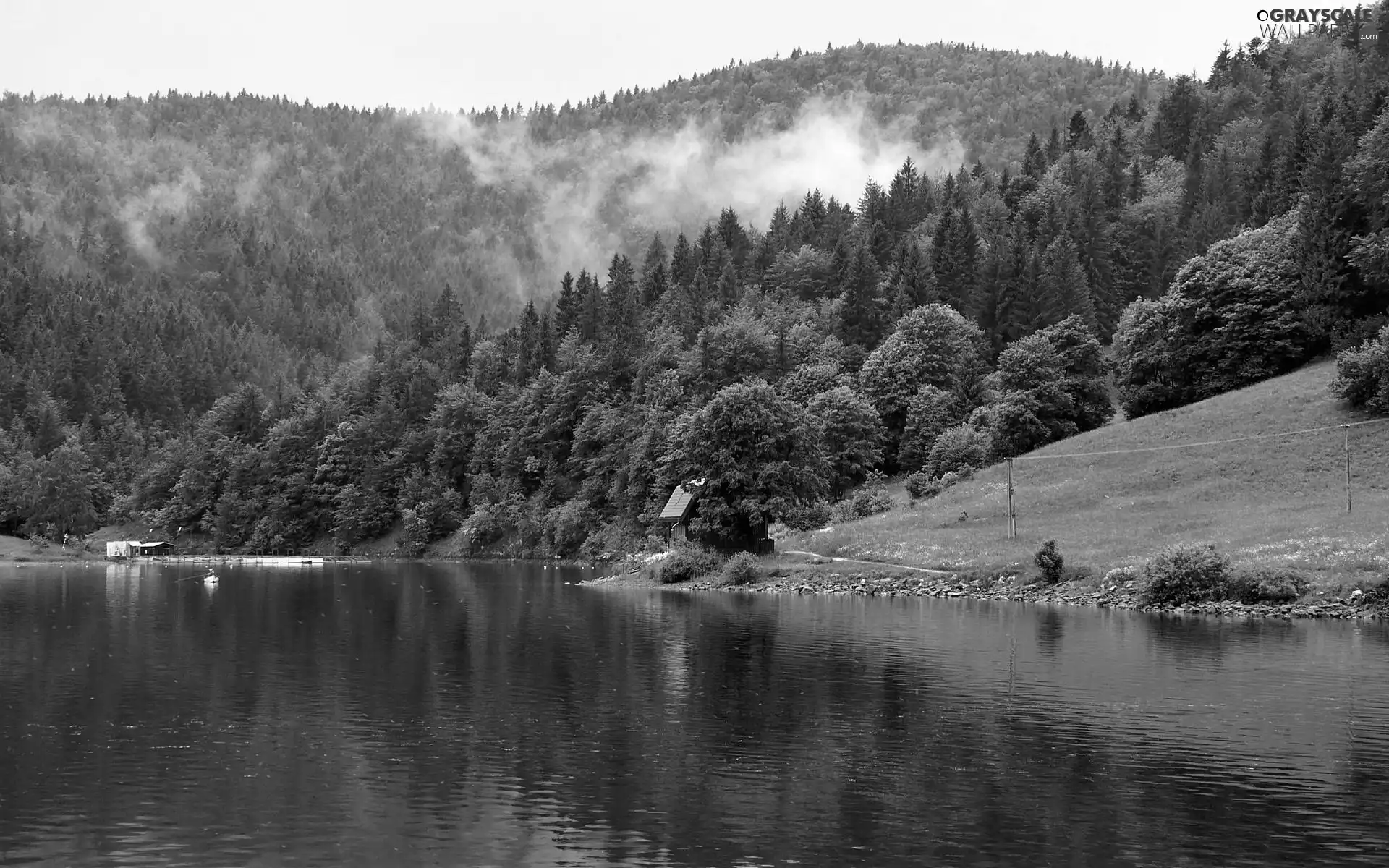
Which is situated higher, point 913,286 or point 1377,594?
point 913,286

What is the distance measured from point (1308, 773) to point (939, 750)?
9.97m

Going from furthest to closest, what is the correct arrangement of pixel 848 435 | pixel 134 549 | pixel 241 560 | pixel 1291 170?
pixel 134 549 → pixel 241 560 → pixel 1291 170 → pixel 848 435

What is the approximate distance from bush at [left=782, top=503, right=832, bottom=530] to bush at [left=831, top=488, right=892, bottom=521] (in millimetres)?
1285

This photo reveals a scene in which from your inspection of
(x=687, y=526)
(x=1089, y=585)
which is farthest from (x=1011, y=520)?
(x=687, y=526)

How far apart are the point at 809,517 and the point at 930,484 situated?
14304 mm

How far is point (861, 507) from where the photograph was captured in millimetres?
124188

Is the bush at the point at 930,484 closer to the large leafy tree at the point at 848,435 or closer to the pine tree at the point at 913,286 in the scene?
the large leafy tree at the point at 848,435

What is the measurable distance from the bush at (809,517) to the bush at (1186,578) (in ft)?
129

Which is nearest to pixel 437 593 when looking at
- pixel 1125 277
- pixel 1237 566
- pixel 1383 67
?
pixel 1237 566

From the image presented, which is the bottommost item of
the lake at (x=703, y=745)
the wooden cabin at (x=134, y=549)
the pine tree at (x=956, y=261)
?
the lake at (x=703, y=745)

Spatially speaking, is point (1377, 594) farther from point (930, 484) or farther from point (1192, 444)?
point (930, 484)

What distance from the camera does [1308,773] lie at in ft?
113

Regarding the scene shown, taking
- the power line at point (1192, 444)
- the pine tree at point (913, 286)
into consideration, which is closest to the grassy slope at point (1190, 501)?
the power line at point (1192, 444)

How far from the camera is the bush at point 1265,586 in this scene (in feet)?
237
